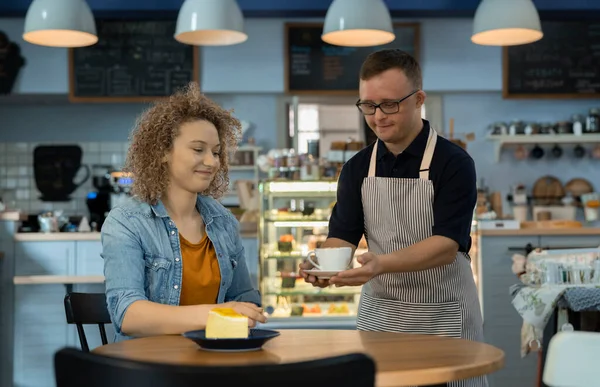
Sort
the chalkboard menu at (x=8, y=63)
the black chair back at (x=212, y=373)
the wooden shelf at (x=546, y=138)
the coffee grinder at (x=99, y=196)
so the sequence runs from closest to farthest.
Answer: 1. the black chair back at (x=212, y=373)
2. the coffee grinder at (x=99, y=196)
3. the chalkboard menu at (x=8, y=63)
4. the wooden shelf at (x=546, y=138)

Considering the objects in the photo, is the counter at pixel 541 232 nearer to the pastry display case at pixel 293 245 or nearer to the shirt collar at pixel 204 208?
the pastry display case at pixel 293 245

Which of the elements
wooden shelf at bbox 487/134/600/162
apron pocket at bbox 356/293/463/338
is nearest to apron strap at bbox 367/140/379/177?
apron pocket at bbox 356/293/463/338

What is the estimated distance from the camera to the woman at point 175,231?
2180 millimetres

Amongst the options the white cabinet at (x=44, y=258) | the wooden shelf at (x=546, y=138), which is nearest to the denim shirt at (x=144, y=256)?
the white cabinet at (x=44, y=258)

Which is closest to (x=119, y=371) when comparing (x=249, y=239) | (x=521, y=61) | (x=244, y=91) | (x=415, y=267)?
(x=415, y=267)

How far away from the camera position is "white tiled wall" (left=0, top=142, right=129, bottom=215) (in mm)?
7629

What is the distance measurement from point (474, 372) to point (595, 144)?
20.2 feet

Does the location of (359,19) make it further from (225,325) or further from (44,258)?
(225,325)

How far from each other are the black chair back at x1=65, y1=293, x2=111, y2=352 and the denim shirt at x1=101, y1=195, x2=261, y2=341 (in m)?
0.17

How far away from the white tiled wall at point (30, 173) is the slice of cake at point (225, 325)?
231 inches

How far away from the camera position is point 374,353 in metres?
1.91

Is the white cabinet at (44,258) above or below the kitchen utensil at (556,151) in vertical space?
below

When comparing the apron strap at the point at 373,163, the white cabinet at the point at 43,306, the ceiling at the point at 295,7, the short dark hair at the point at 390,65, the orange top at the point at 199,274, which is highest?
the ceiling at the point at 295,7

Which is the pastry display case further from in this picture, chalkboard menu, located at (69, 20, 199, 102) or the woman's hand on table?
the woman's hand on table
